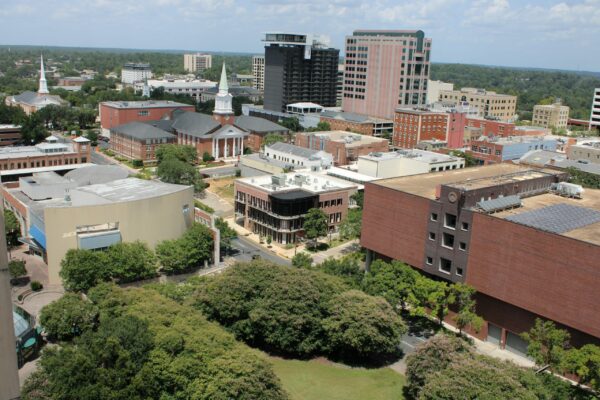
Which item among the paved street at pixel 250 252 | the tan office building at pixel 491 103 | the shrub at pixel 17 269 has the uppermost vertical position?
the tan office building at pixel 491 103

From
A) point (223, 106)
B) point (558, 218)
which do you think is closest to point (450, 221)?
point (558, 218)

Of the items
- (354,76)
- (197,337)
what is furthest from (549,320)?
(354,76)

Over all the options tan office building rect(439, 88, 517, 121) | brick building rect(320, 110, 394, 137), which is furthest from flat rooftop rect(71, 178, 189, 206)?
tan office building rect(439, 88, 517, 121)

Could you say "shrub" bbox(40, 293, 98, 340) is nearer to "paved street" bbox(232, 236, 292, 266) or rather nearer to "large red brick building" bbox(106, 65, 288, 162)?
"paved street" bbox(232, 236, 292, 266)

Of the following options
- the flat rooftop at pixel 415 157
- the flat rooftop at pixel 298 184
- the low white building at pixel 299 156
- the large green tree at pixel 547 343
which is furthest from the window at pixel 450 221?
the low white building at pixel 299 156

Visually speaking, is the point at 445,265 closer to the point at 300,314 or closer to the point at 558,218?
the point at 558,218

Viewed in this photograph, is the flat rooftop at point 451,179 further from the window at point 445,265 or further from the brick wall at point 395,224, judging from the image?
the window at point 445,265

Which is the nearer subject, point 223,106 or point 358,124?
point 223,106
